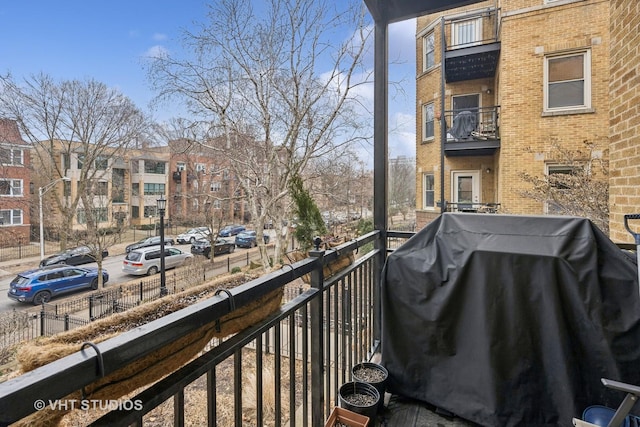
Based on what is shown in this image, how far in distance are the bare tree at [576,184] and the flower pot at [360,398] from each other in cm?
340

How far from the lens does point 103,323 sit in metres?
0.77

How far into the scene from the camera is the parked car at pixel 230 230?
1142 centimetres

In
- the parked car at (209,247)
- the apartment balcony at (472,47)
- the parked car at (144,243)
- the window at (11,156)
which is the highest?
the apartment balcony at (472,47)

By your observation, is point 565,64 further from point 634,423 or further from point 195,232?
point 195,232

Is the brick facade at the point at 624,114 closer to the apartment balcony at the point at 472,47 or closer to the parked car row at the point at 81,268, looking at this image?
the apartment balcony at the point at 472,47

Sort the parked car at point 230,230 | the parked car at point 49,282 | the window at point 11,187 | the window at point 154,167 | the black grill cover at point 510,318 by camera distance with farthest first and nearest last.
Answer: the parked car at point 230,230
the window at point 154,167
the parked car at point 49,282
the window at point 11,187
the black grill cover at point 510,318

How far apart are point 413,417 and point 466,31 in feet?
23.2

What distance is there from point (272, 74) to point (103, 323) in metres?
7.54

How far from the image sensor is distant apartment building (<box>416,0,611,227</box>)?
489 centimetres

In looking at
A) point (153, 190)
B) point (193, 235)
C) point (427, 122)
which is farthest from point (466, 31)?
point (193, 235)

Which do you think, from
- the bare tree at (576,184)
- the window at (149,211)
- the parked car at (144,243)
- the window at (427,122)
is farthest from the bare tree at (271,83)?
the bare tree at (576,184)

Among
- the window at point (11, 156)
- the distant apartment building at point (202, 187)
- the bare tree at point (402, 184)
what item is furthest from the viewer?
the distant apartment building at point (202, 187)

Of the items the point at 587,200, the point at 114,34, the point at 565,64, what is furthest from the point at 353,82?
the point at 587,200

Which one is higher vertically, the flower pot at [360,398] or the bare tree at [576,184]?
the bare tree at [576,184]
